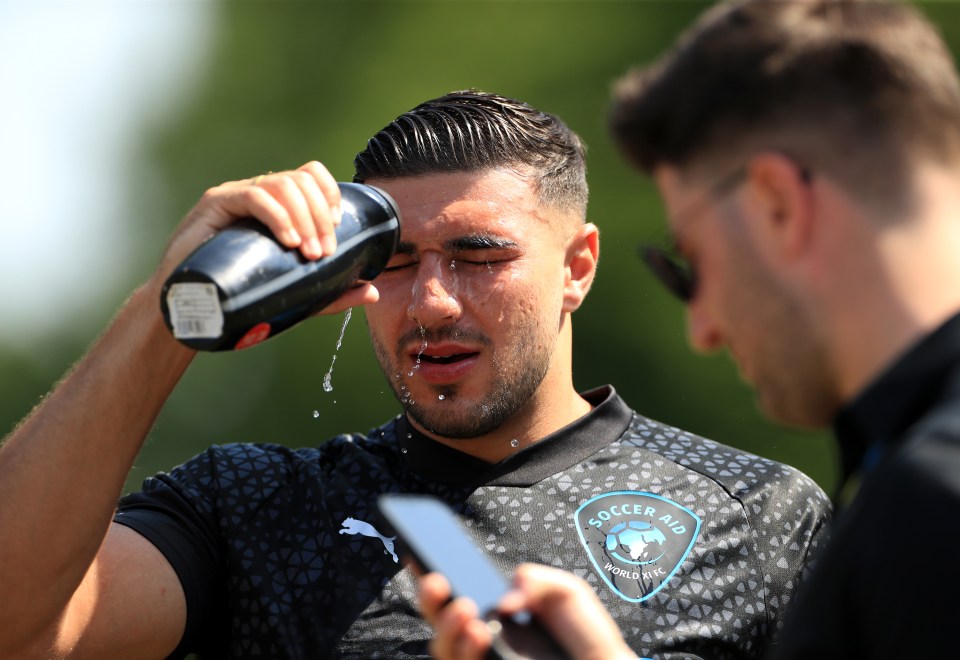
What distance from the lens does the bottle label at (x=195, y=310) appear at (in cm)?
243

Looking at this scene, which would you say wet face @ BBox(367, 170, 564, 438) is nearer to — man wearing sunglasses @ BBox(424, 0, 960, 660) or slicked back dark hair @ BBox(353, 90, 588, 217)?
slicked back dark hair @ BBox(353, 90, 588, 217)

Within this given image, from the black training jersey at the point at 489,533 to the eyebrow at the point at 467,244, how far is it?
0.46 m

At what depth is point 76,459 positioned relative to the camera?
282 centimetres

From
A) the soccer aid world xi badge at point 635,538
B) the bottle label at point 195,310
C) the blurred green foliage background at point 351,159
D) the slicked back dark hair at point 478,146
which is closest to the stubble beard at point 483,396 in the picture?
the soccer aid world xi badge at point 635,538

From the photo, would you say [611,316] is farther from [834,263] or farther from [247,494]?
[834,263]

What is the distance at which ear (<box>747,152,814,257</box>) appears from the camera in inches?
70.7

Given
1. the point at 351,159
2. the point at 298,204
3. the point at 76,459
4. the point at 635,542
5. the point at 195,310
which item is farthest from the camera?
the point at 351,159

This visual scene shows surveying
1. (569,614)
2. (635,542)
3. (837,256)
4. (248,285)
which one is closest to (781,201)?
(837,256)

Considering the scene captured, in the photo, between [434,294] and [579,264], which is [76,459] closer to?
[434,294]

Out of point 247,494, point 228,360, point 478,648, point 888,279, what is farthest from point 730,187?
point 228,360

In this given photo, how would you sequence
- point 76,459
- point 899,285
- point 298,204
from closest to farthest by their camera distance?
point 899,285, point 298,204, point 76,459

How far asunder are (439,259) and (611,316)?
930 cm

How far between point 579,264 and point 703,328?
5.54 ft

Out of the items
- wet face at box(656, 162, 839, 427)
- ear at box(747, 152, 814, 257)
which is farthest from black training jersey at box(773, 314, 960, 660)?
ear at box(747, 152, 814, 257)
